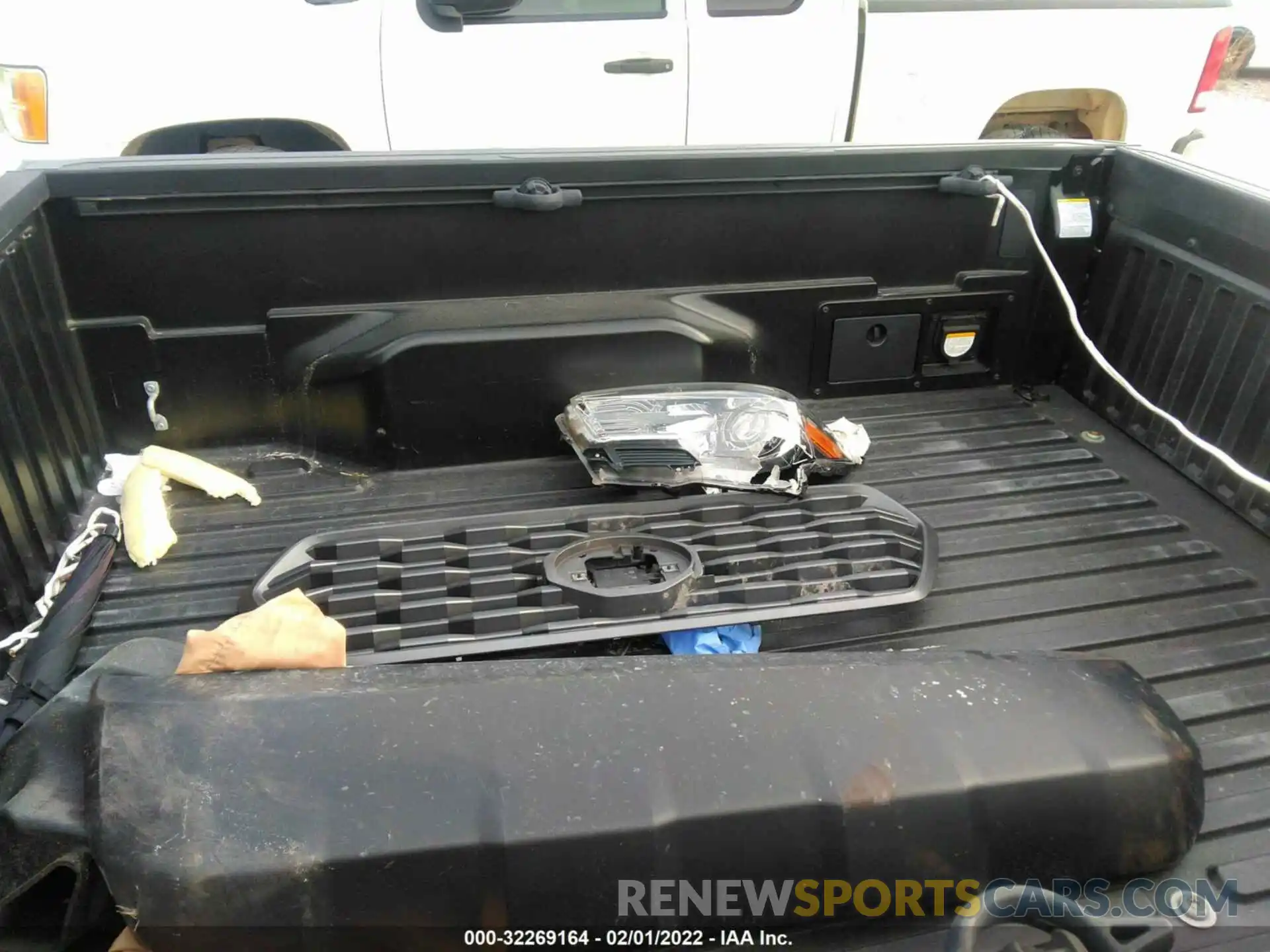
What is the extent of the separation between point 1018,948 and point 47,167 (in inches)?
75.6

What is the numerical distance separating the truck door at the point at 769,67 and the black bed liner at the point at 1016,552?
5.92ft

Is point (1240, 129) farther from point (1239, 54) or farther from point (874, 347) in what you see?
point (874, 347)

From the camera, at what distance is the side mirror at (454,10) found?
3250mm

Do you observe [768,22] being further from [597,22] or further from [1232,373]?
[1232,373]

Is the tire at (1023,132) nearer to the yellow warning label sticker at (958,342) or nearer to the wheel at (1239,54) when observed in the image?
the yellow warning label sticker at (958,342)

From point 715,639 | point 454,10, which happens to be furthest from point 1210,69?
point 715,639

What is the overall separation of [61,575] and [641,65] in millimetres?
2686

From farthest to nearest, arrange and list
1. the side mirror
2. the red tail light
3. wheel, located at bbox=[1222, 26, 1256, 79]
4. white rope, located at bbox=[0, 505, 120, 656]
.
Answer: wheel, located at bbox=[1222, 26, 1256, 79] → the red tail light → the side mirror → white rope, located at bbox=[0, 505, 120, 656]

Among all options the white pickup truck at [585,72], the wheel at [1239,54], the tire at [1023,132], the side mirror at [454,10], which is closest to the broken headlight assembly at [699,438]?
the white pickup truck at [585,72]

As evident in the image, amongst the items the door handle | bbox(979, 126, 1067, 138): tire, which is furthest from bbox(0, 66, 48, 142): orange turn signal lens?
bbox(979, 126, 1067, 138): tire

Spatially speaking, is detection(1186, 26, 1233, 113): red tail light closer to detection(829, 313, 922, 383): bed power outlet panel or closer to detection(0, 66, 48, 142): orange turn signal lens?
detection(829, 313, 922, 383): bed power outlet panel

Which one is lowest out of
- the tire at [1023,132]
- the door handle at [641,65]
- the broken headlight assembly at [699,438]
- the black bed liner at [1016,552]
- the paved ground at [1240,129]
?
the paved ground at [1240,129]

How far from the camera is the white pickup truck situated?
3164 mm

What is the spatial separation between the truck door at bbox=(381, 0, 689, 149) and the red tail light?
87.0 inches
